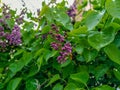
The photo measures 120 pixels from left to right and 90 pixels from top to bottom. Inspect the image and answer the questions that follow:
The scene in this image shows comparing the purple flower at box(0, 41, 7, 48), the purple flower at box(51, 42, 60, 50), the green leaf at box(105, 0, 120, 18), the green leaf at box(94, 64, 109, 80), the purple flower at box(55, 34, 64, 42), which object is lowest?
the green leaf at box(94, 64, 109, 80)

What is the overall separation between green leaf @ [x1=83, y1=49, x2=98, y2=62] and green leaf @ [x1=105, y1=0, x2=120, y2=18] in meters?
0.13

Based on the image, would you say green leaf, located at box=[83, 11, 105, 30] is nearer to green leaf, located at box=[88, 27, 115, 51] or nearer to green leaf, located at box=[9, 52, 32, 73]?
green leaf, located at box=[88, 27, 115, 51]

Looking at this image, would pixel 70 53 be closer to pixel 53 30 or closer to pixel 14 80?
pixel 53 30

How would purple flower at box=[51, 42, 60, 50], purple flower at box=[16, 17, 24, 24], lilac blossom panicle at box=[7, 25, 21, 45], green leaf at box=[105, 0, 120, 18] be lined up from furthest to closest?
1. purple flower at box=[16, 17, 24, 24]
2. lilac blossom panicle at box=[7, 25, 21, 45]
3. purple flower at box=[51, 42, 60, 50]
4. green leaf at box=[105, 0, 120, 18]

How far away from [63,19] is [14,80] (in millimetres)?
217

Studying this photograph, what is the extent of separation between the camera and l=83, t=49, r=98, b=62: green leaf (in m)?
0.79

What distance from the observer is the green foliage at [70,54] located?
76 cm

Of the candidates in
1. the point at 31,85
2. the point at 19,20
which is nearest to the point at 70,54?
the point at 31,85

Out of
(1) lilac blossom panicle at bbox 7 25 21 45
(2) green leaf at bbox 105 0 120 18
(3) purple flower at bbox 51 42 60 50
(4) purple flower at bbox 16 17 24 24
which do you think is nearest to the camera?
(2) green leaf at bbox 105 0 120 18

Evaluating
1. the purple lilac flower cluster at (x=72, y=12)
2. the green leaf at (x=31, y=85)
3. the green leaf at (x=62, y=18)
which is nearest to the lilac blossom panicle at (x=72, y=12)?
the purple lilac flower cluster at (x=72, y=12)

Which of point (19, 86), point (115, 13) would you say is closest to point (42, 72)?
point (19, 86)

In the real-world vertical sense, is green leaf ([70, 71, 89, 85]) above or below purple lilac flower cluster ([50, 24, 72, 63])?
below

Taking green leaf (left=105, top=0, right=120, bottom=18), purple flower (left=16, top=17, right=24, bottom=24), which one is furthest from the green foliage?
purple flower (left=16, top=17, right=24, bottom=24)

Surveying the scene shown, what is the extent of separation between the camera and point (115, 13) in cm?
71
